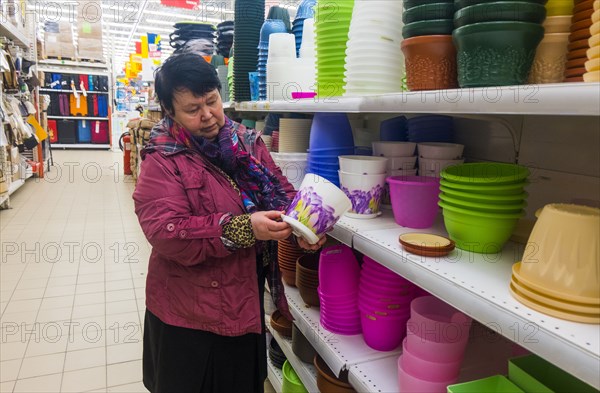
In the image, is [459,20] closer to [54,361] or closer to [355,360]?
[355,360]

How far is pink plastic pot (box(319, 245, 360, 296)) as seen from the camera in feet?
5.08

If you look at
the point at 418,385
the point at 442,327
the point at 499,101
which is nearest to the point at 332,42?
the point at 499,101

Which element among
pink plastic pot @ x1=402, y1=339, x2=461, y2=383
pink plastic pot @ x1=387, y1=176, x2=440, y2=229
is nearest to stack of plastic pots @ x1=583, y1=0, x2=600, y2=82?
pink plastic pot @ x1=387, y1=176, x2=440, y2=229

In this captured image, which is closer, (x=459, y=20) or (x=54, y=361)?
(x=459, y=20)

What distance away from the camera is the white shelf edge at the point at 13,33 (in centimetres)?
577

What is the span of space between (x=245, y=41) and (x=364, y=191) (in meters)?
1.49

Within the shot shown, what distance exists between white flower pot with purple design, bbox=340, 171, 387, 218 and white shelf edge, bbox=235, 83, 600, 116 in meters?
0.23

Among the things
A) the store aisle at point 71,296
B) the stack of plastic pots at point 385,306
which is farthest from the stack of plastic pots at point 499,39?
the store aisle at point 71,296

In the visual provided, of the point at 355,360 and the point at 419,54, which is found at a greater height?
the point at 419,54

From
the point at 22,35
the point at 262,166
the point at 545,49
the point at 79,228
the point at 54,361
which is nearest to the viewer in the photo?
the point at 545,49

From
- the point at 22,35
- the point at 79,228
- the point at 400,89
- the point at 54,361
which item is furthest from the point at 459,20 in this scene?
the point at 22,35

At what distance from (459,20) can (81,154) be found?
12.5 m

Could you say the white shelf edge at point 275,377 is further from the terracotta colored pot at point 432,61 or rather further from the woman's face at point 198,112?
the terracotta colored pot at point 432,61

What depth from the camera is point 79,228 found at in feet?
16.4
